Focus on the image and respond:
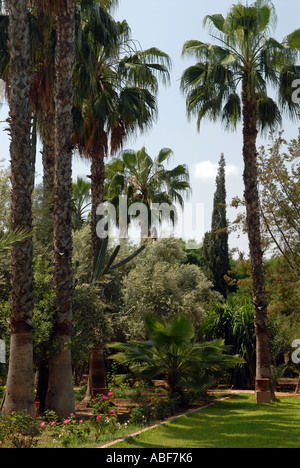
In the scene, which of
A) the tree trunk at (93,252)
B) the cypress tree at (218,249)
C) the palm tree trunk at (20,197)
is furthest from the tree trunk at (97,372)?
the cypress tree at (218,249)

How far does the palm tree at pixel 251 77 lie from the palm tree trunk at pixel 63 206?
474cm

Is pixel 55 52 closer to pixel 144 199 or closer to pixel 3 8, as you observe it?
pixel 3 8

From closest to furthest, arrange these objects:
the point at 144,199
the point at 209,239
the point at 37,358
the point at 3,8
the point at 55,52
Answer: the point at 37,358 < the point at 55,52 < the point at 3,8 < the point at 144,199 < the point at 209,239

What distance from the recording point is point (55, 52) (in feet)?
42.7

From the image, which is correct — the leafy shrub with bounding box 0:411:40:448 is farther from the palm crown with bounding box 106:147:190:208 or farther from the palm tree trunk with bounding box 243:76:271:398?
the palm crown with bounding box 106:147:190:208

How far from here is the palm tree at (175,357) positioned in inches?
527

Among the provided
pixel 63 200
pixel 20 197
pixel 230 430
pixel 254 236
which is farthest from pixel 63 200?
pixel 254 236

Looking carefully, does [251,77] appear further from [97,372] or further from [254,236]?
[97,372]

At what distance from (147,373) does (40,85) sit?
7474 millimetres

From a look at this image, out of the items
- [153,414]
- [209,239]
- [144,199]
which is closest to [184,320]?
[153,414]

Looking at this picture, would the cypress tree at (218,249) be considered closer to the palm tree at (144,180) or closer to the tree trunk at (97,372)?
the palm tree at (144,180)

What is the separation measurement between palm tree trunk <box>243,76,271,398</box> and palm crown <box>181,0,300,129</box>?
520 millimetres

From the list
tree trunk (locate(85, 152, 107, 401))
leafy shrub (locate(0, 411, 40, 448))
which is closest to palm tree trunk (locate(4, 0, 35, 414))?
leafy shrub (locate(0, 411, 40, 448))

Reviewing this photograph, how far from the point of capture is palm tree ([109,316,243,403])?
13375 millimetres
